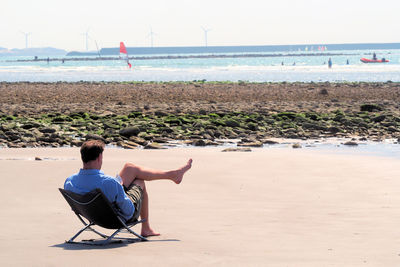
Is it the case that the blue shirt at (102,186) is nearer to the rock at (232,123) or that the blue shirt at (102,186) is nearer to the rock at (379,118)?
the rock at (232,123)

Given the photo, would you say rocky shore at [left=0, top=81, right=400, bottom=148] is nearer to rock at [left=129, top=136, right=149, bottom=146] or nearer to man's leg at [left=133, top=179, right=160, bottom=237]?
rock at [left=129, top=136, right=149, bottom=146]

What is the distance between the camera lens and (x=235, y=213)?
30.4 ft

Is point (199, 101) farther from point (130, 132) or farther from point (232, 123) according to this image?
point (130, 132)

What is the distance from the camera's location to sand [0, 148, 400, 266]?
6715mm

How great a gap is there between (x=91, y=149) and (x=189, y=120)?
14.8 metres

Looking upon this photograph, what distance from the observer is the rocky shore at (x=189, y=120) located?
18.5m

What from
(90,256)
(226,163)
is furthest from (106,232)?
(226,163)

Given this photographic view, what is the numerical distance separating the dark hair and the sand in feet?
2.78

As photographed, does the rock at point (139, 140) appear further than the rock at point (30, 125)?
No

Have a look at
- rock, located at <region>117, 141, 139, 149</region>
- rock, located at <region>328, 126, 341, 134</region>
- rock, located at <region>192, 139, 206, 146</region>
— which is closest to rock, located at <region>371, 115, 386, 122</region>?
rock, located at <region>328, 126, 341, 134</region>

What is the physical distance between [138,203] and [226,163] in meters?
6.15

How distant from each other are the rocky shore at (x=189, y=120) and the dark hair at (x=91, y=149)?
9731mm

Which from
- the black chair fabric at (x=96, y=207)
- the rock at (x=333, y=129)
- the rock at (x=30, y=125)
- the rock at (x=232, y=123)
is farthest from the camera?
the rock at (x=232, y=123)

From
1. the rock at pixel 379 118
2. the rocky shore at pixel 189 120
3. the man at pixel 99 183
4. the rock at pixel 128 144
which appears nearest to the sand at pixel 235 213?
the man at pixel 99 183
